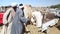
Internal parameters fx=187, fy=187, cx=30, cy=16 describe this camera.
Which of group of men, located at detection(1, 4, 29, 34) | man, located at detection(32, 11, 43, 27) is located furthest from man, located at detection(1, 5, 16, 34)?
man, located at detection(32, 11, 43, 27)

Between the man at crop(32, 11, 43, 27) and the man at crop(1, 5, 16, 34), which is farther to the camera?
the man at crop(32, 11, 43, 27)

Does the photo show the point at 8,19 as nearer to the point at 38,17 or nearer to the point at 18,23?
the point at 18,23

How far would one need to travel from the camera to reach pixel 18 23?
1.91 m

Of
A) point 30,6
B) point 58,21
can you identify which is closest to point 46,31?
point 58,21

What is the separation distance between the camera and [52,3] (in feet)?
8.04

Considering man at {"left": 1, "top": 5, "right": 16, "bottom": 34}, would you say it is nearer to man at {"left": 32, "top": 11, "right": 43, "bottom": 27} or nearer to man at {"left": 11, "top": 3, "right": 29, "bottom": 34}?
man at {"left": 11, "top": 3, "right": 29, "bottom": 34}

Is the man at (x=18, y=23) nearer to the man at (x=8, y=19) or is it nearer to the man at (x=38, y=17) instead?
the man at (x=8, y=19)

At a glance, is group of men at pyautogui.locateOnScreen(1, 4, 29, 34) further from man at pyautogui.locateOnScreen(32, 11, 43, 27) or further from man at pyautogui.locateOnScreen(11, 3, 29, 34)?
man at pyautogui.locateOnScreen(32, 11, 43, 27)

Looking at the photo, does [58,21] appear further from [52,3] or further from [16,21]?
[16,21]

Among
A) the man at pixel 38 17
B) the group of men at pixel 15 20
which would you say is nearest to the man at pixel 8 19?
the group of men at pixel 15 20

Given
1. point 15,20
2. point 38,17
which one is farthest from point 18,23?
Answer: point 38,17

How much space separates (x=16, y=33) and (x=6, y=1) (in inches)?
24.5

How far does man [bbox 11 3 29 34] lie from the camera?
1880 mm

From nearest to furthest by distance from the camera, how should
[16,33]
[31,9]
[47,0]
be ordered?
[16,33]
[31,9]
[47,0]
